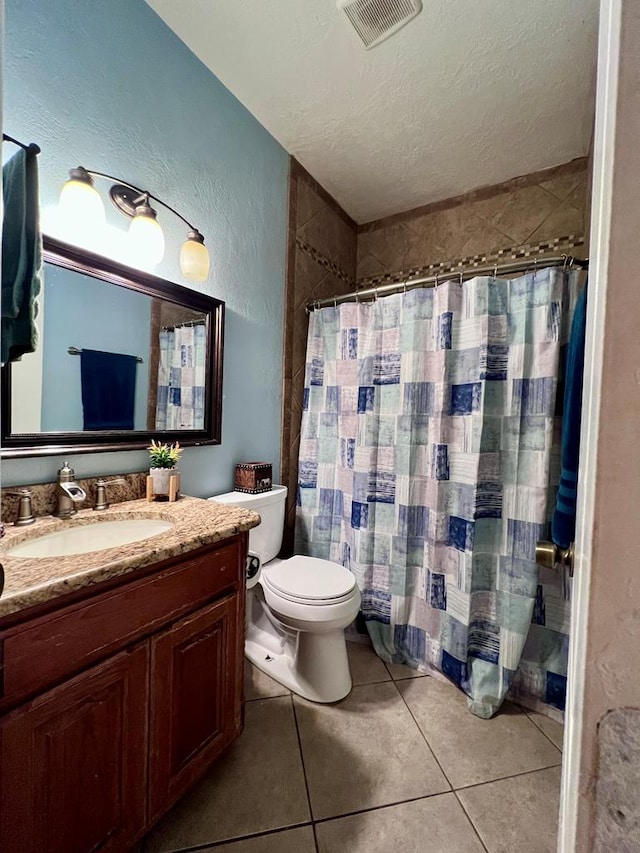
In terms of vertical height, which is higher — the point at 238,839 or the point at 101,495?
the point at 101,495

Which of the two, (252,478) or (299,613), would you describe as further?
(252,478)

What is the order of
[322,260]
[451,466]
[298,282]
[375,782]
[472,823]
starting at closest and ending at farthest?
[472,823] < [375,782] < [451,466] < [298,282] < [322,260]

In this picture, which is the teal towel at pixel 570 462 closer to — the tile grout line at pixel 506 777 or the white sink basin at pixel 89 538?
the tile grout line at pixel 506 777

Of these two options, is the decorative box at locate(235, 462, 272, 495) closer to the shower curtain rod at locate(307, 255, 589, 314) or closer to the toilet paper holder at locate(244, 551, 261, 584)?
the toilet paper holder at locate(244, 551, 261, 584)

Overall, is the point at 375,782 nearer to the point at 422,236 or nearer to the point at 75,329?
the point at 75,329

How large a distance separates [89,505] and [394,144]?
7.04ft

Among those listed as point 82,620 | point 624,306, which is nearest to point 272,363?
point 82,620

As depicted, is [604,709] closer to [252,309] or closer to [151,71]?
[252,309]

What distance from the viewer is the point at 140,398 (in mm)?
1341

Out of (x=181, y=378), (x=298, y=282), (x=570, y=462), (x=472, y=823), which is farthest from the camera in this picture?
(x=298, y=282)

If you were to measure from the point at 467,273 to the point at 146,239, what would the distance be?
1.30m

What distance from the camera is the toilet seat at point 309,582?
54.6 inches

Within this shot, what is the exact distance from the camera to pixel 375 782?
44.8 inches

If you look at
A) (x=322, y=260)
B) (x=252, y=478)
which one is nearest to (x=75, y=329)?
(x=252, y=478)
